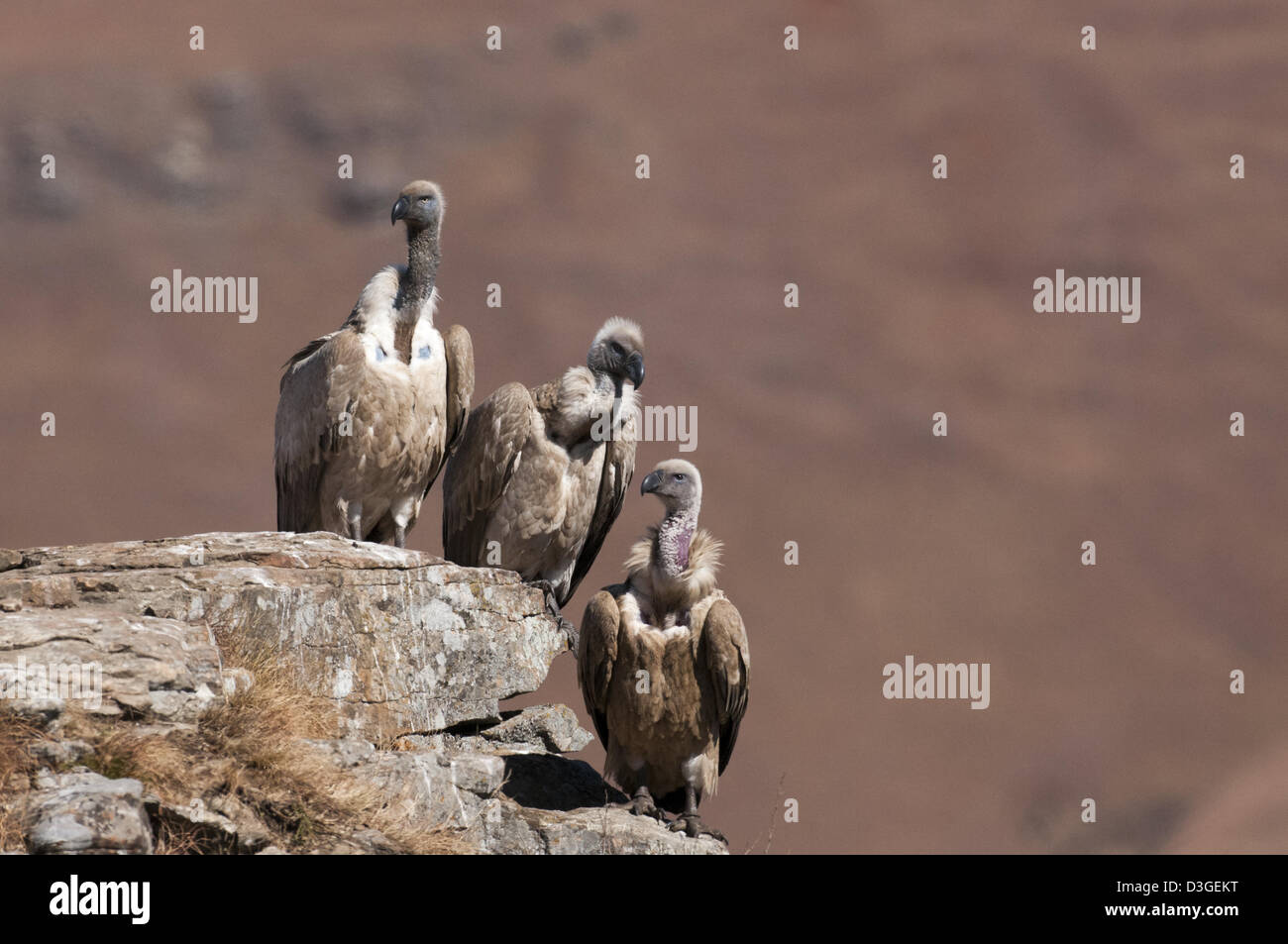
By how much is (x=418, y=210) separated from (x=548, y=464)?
2.15 m

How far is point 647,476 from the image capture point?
993 centimetres

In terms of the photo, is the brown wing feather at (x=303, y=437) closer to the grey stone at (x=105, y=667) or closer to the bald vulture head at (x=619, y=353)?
the bald vulture head at (x=619, y=353)

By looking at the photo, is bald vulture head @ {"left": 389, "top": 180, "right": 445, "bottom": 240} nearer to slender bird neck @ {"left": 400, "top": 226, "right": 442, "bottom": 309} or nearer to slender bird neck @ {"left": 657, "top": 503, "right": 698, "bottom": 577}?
slender bird neck @ {"left": 400, "top": 226, "right": 442, "bottom": 309}

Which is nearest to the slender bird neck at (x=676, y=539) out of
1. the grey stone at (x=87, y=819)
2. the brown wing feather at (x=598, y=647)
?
the brown wing feather at (x=598, y=647)

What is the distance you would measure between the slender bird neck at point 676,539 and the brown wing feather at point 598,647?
16.9 inches

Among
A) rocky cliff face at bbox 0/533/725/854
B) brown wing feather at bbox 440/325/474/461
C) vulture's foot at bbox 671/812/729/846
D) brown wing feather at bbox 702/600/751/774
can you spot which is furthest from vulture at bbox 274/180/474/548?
vulture's foot at bbox 671/812/729/846

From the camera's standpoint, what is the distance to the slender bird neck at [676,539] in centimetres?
944

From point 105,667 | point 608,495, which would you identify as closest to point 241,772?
point 105,667

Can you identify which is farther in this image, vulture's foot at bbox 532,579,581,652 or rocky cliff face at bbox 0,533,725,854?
vulture's foot at bbox 532,579,581,652

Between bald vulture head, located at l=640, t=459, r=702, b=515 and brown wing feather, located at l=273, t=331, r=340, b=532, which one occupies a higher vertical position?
brown wing feather, located at l=273, t=331, r=340, b=532

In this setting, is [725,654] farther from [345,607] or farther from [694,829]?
[345,607]

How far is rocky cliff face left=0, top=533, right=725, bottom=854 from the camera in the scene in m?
6.42
